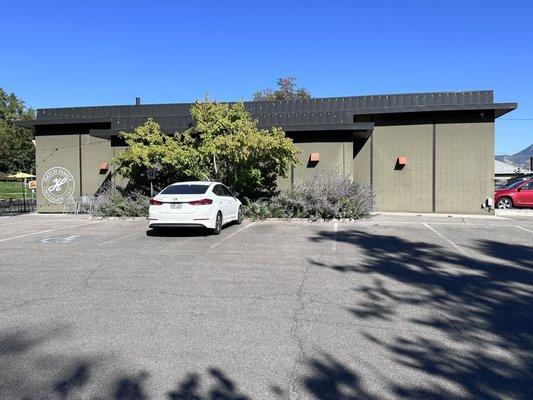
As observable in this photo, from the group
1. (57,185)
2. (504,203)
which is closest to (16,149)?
(57,185)

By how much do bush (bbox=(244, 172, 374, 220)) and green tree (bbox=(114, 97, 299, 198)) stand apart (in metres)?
1.34

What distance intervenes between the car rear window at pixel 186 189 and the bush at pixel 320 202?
4.16m

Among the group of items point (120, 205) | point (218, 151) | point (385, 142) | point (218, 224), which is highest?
point (385, 142)

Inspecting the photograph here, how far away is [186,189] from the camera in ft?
42.4

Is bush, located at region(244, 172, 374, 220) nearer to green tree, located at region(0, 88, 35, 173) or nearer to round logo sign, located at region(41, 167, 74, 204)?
round logo sign, located at region(41, 167, 74, 204)

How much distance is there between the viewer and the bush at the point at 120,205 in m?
18.0

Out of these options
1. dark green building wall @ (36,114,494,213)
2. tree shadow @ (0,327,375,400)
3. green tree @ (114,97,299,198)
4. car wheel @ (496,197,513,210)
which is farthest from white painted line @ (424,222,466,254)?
car wheel @ (496,197,513,210)

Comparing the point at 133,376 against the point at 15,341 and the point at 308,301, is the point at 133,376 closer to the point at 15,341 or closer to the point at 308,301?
the point at 15,341

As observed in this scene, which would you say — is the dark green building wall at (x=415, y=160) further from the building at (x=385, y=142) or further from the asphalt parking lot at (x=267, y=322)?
the asphalt parking lot at (x=267, y=322)

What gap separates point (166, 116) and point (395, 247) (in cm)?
1384

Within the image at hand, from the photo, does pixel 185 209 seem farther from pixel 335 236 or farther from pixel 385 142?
pixel 385 142

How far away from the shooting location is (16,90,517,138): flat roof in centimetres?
1905

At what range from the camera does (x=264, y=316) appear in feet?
18.5

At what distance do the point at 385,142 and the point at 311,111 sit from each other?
3.47m
